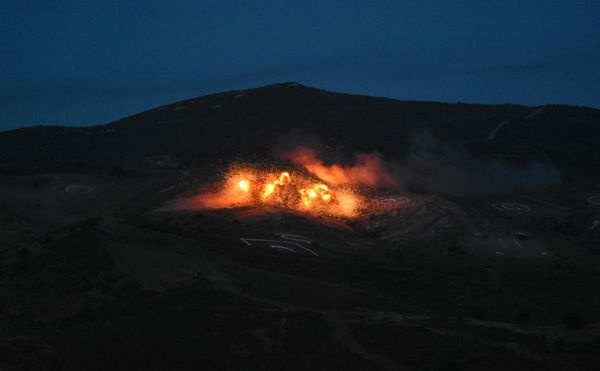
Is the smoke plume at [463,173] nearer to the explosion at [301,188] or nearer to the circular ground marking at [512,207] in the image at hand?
the explosion at [301,188]

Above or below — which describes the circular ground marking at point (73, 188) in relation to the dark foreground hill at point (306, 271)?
above

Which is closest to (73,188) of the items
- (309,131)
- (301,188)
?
(301,188)

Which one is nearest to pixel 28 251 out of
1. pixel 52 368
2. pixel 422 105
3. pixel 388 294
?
pixel 52 368

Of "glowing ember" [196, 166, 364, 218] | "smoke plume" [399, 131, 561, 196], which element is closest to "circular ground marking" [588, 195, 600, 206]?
"smoke plume" [399, 131, 561, 196]

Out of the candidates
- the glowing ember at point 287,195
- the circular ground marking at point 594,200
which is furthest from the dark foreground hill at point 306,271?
the glowing ember at point 287,195

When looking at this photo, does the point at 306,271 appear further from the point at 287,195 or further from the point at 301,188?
the point at 301,188

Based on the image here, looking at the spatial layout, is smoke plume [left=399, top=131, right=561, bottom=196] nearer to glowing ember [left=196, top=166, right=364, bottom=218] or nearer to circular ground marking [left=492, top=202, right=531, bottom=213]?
circular ground marking [left=492, top=202, right=531, bottom=213]
